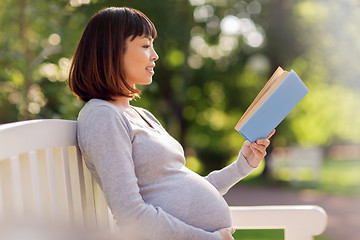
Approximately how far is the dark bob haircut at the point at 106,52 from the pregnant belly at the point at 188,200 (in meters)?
0.36

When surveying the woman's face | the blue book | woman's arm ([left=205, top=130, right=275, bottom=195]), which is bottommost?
woman's arm ([left=205, top=130, right=275, bottom=195])

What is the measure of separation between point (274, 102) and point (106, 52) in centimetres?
60

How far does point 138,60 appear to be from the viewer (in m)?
1.63

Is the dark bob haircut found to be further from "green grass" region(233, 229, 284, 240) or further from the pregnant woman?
"green grass" region(233, 229, 284, 240)

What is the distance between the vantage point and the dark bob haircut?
157 cm

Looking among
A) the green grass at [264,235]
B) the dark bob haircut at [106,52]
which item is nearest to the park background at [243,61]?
the green grass at [264,235]

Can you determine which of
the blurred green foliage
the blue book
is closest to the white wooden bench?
the blue book

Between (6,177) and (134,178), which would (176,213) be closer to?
(134,178)

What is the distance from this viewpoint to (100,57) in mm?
1582

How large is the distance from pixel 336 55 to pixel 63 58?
383 inches

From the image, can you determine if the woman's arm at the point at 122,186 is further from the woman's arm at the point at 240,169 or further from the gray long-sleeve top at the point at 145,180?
the woman's arm at the point at 240,169

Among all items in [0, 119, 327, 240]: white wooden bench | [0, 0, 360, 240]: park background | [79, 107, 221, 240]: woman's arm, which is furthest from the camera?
[0, 0, 360, 240]: park background

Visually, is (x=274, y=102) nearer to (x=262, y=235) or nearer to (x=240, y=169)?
(x=240, y=169)

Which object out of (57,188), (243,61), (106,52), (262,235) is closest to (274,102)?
(106,52)
